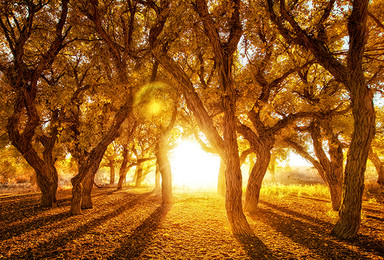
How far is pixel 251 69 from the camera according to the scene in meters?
7.74

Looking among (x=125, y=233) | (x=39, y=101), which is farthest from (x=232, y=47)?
(x=39, y=101)

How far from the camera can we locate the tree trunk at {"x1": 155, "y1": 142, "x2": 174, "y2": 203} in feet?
32.9

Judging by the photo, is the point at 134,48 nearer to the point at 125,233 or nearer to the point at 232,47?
the point at 232,47

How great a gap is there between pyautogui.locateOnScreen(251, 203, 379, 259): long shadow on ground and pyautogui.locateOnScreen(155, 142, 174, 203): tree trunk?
467cm

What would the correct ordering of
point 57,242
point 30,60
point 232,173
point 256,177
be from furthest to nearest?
point 30,60
point 256,177
point 232,173
point 57,242

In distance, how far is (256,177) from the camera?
772cm

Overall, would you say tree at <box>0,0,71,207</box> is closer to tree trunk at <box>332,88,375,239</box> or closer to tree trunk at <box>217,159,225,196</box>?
tree trunk at <box>332,88,375,239</box>

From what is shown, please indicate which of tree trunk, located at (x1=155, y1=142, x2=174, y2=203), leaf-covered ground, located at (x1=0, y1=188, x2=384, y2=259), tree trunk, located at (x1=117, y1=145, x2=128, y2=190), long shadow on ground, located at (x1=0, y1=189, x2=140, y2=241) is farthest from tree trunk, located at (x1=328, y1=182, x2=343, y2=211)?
tree trunk, located at (x1=117, y1=145, x2=128, y2=190)

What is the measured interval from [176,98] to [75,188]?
18.4ft

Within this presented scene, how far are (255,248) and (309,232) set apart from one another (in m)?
2.56

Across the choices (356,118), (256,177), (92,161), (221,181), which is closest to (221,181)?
(221,181)

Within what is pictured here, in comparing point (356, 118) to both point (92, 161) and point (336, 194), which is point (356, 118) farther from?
Result: point (92, 161)

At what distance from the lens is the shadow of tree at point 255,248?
151 inches

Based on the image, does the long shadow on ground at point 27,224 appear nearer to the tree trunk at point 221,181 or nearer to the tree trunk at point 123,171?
the tree trunk at point 123,171
